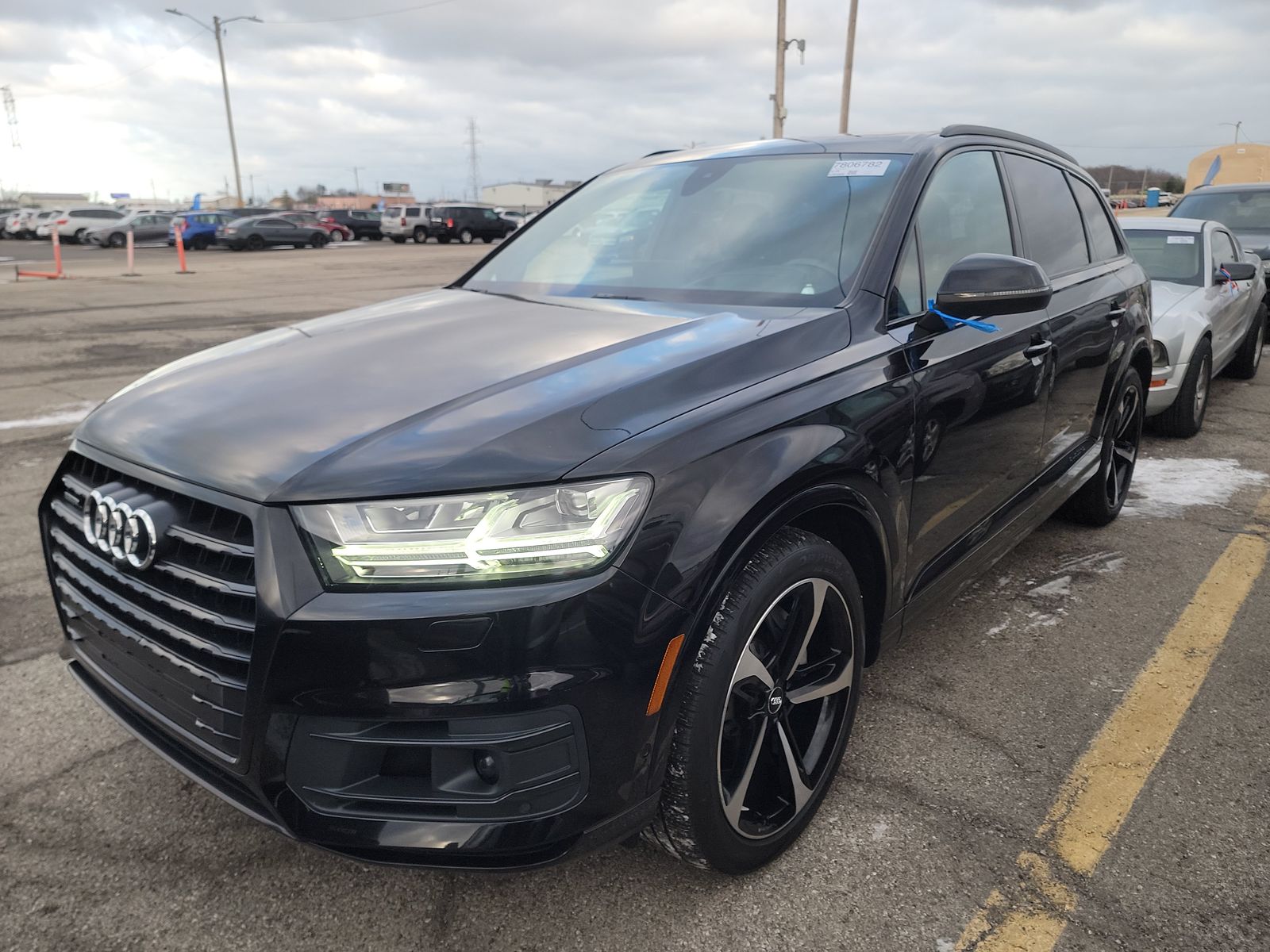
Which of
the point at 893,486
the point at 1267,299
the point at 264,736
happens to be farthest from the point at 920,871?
the point at 1267,299

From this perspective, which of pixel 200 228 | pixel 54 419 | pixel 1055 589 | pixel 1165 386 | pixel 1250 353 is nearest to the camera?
pixel 1055 589

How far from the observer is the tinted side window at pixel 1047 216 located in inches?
138

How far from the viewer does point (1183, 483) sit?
17.7 feet

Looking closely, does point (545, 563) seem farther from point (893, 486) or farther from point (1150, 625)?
point (1150, 625)

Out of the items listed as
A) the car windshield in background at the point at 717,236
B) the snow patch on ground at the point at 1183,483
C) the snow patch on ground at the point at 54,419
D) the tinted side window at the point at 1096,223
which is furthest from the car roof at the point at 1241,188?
the snow patch on ground at the point at 54,419

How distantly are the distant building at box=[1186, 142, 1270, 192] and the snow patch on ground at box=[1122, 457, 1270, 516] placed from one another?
21.6m

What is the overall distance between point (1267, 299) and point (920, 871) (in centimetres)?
1022

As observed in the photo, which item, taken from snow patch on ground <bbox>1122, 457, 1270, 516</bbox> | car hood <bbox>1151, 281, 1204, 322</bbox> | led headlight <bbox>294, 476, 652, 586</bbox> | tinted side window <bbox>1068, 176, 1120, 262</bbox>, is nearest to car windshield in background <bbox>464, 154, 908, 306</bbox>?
led headlight <bbox>294, 476, 652, 586</bbox>

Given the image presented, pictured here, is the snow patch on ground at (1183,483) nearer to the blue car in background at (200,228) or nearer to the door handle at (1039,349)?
the door handle at (1039,349)

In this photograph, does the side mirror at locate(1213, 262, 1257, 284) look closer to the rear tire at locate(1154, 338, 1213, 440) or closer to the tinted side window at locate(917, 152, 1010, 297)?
the rear tire at locate(1154, 338, 1213, 440)

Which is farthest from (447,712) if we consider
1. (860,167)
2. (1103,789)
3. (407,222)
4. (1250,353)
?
(407,222)

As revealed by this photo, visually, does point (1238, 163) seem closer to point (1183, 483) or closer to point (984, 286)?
point (1183, 483)

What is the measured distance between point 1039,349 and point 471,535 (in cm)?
227

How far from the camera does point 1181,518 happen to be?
4.76 m
